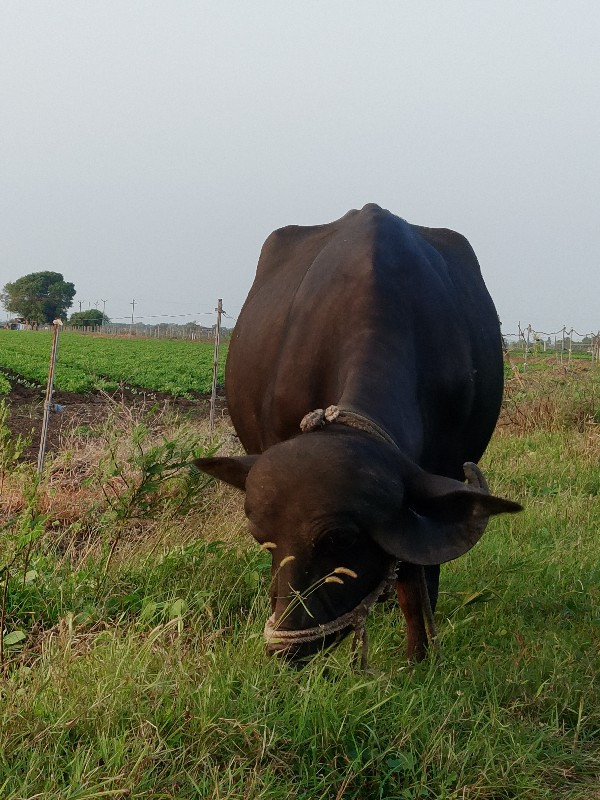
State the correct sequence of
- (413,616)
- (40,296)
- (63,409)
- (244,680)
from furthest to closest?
(40,296), (63,409), (413,616), (244,680)

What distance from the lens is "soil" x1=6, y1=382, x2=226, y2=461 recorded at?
34.0 feet

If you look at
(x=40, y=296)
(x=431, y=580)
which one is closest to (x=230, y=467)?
(x=431, y=580)

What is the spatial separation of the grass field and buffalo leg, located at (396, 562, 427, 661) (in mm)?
101

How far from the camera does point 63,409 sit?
46.4ft

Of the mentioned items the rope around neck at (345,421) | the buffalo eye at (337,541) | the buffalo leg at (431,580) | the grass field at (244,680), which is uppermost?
the rope around neck at (345,421)

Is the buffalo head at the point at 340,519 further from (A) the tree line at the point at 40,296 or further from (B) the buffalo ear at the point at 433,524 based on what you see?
(A) the tree line at the point at 40,296

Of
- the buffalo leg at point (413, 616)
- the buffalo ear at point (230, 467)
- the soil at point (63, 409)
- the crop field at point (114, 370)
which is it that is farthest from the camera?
the crop field at point (114, 370)

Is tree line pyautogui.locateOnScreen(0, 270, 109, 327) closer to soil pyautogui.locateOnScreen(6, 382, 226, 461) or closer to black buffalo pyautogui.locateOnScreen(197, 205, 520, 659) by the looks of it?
soil pyautogui.locateOnScreen(6, 382, 226, 461)

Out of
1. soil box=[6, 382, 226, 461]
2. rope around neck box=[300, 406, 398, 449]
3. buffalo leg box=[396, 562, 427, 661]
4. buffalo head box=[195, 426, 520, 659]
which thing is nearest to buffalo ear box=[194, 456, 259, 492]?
buffalo head box=[195, 426, 520, 659]

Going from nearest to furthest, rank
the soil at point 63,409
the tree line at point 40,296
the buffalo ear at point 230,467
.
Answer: the buffalo ear at point 230,467, the soil at point 63,409, the tree line at point 40,296

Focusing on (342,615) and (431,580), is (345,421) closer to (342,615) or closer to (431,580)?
(342,615)

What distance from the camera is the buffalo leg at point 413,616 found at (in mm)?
4008

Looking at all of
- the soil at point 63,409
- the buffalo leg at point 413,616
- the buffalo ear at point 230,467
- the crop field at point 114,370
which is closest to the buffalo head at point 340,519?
the buffalo ear at point 230,467

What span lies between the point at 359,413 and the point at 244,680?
1.04 m
